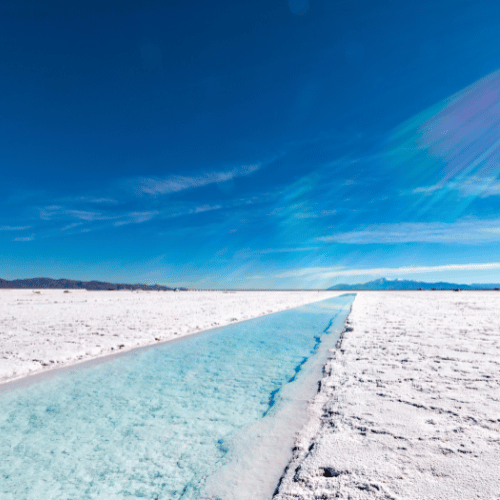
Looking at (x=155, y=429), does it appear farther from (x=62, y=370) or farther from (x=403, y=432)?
(x=62, y=370)

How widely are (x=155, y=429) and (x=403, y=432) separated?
3.32 metres

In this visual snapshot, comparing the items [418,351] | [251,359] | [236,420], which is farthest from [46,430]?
[418,351]

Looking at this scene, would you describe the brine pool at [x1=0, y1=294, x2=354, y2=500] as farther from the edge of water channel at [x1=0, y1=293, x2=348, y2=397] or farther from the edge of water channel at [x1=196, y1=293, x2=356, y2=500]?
the edge of water channel at [x1=0, y1=293, x2=348, y2=397]

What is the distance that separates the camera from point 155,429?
4.60 metres

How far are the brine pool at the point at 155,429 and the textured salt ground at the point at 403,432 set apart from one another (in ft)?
1.38

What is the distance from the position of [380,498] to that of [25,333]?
1270cm

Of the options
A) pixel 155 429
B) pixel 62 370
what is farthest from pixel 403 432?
pixel 62 370

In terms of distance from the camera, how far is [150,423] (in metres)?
4.79

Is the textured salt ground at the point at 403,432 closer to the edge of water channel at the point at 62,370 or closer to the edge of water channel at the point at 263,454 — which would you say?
the edge of water channel at the point at 263,454

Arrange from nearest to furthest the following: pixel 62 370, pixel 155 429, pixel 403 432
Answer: pixel 403 432 → pixel 155 429 → pixel 62 370

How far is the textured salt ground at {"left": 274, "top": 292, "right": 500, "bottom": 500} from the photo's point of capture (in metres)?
2.84

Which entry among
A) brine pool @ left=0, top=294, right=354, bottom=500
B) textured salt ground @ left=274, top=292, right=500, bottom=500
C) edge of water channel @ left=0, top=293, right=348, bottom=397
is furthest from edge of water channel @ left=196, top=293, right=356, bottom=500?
edge of water channel @ left=0, top=293, right=348, bottom=397

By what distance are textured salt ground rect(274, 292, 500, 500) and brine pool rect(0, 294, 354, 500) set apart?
0.42 meters

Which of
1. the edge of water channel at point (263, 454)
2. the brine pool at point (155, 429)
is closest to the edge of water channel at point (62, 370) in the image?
the brine pool at point (155, 429)
